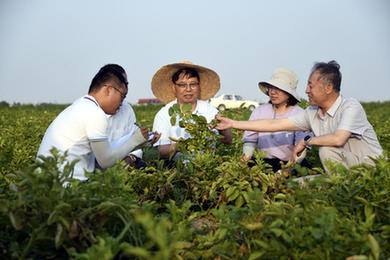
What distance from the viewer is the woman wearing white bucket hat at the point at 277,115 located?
4.59 m

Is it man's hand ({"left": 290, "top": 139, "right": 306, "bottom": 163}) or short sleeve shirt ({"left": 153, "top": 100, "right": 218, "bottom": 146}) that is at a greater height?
short sleeve shirt ({"left": 153, "top": 100, "right": 218, "bottom": 146})

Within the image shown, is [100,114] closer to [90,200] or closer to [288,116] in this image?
[90,200]

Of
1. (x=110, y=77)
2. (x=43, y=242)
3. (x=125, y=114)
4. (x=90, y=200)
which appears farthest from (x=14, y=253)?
(x=125, y=114)

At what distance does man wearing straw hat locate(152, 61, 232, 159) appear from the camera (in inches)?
183

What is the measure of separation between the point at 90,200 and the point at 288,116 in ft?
9.07

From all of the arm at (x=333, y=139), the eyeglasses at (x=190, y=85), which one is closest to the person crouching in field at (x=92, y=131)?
the eyeglasses at (x=190, y=85)

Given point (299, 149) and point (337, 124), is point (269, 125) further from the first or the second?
point (337, 124)

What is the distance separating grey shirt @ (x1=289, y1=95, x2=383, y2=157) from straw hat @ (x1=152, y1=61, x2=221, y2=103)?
1178 mm

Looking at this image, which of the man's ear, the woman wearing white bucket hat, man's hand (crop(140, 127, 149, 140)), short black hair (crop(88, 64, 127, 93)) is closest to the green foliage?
man's hand (crop(140, 127, 149, 140))

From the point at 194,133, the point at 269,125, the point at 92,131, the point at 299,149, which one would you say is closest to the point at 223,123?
the point at 194,133

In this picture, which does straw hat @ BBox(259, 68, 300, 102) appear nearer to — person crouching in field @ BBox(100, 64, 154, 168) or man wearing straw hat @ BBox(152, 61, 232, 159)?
man wearing straw hat @ BBox(152, 61, 232, 159)

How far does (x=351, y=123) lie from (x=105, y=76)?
1.66m

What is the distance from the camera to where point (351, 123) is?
146 inches

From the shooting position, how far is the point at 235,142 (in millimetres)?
4781
